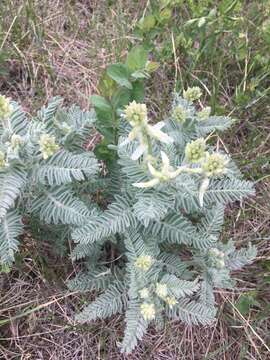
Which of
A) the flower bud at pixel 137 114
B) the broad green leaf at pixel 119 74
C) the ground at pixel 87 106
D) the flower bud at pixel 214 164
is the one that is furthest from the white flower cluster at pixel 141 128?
the ground at pixel 87 106

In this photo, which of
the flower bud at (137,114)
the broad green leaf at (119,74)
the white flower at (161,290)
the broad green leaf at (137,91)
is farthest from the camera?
the broad green leaf at (137,91)

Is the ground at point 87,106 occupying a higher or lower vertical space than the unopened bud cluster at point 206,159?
lower

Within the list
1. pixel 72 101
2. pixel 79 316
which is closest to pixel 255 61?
pixel 72 101

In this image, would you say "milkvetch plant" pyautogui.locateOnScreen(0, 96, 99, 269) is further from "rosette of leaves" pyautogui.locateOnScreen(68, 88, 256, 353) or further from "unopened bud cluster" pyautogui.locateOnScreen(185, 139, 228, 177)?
"unopened bud cluster" pyautogui.locateOnScreen(185, 139, 228, 177)

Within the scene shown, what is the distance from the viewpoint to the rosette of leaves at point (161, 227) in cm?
181

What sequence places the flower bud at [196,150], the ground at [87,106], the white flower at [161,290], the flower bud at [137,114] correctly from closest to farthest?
the flower bud at [137,114], the flower bud at [196,150], the white flower at [161,290], the ground at [87,106]

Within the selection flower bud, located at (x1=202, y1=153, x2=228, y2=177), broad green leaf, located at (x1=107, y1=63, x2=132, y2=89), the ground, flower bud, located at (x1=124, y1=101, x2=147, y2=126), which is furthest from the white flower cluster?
the ground

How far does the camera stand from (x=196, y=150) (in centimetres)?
172

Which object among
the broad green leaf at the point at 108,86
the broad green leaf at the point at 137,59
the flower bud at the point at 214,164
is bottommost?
the broad green leaf at the point at 108,86

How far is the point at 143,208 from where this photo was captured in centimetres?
183

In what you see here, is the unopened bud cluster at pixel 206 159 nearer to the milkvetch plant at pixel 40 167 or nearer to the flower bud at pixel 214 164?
the flower bud at pixel 214 164

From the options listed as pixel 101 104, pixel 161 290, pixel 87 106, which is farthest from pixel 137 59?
pixel 161 290

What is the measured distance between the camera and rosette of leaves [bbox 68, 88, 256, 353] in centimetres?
181

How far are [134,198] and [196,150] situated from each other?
15.8 inches
